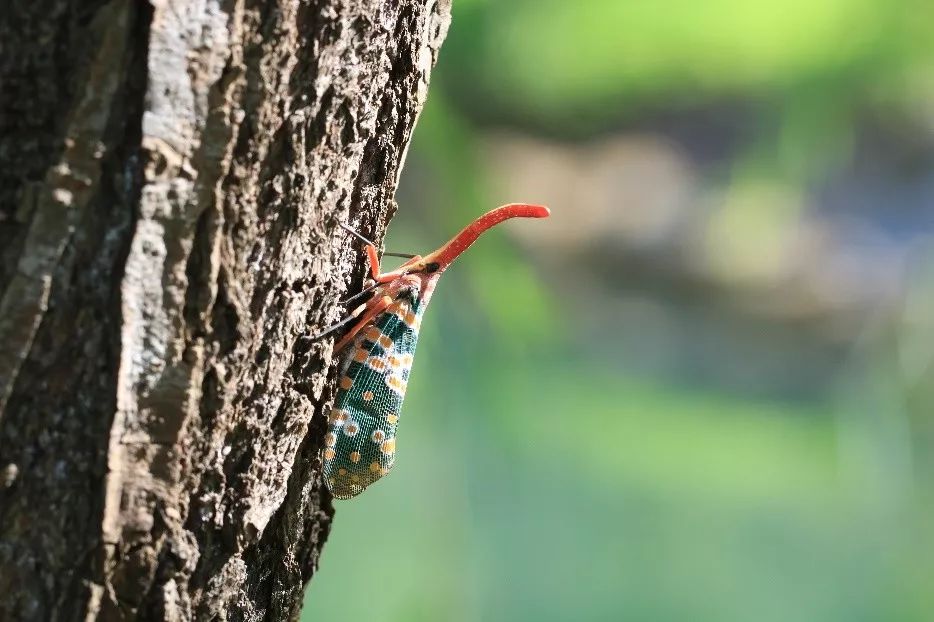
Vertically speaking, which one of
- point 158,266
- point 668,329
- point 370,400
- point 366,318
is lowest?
point 158,266

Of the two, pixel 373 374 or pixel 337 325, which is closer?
pixel 337 325

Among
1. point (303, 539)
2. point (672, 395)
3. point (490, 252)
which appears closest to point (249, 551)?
point (303, 539)

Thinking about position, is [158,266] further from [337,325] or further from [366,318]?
[366,318]

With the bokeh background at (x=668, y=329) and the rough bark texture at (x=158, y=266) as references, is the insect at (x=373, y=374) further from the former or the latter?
the bokeh background at (x=668, y=329)

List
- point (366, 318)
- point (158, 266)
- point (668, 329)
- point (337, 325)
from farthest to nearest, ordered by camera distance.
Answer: point (668, 329) → point (366, 318) → point (337, 325) → point (158, 266)

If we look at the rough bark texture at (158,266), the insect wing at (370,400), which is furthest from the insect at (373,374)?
the rough bark texture at (158,266)

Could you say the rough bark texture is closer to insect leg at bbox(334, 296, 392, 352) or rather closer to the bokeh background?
insect leg at bbox(334, 296, 392, 352)

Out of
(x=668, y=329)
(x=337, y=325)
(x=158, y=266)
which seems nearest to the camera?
(x=158, y=266)

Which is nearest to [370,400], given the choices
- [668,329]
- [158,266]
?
[158,266]
